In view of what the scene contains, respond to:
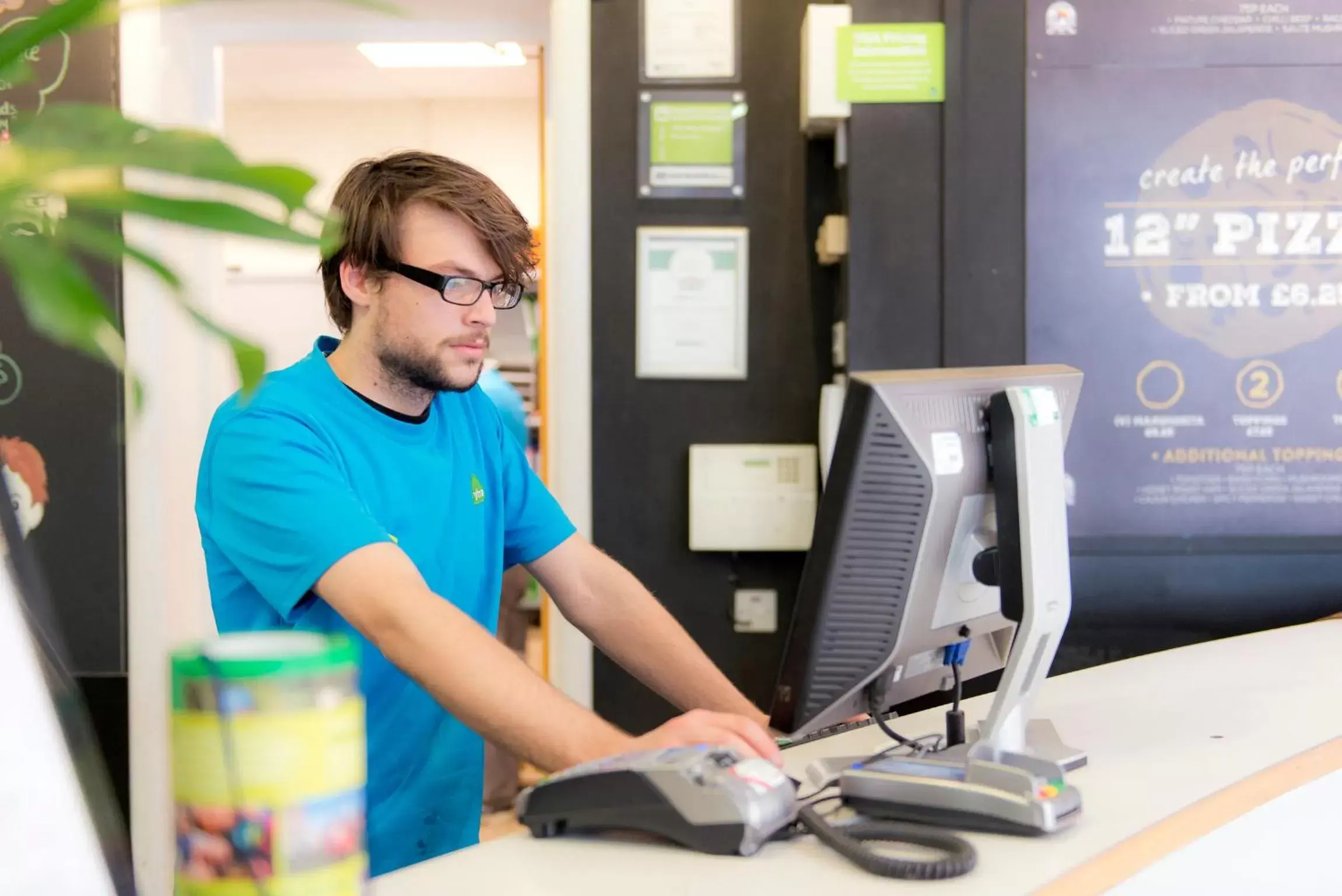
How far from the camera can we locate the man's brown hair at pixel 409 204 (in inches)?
66.7

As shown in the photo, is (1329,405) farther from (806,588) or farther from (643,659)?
(806,588)

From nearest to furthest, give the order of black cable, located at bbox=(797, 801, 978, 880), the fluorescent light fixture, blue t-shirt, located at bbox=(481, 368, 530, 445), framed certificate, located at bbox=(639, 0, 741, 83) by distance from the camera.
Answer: black cable, located at bbox=(797, 801, 978, 880)
framed certificate, located at bbox=(639, 0, 741, 83)
blue t-shirt, located at bbox=(481, 368, 530, 445)
the fluorescent light fixture

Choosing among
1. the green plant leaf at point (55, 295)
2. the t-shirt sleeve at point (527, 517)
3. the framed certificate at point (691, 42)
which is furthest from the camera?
the framed certificate at point (691, 42)

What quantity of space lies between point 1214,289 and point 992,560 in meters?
1.49

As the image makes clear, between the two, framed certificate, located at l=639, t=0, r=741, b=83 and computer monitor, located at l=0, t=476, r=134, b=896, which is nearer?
computer monitor, located at l=0, t=476, r=134, b=896

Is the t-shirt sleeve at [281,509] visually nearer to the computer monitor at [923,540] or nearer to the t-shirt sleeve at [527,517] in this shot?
the t-shirt sleeve at [527,517]

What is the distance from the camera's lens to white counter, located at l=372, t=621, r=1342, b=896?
1058 mm

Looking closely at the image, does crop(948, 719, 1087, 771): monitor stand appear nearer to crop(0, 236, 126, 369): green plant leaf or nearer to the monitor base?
the monitor base

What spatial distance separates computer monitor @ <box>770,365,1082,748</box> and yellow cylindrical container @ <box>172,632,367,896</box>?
613 mm

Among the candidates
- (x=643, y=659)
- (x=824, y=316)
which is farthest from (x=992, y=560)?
(x=824, y=316)

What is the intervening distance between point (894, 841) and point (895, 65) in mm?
1683

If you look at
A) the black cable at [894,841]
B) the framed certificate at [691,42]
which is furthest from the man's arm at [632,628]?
the framed certificate at [691,42]

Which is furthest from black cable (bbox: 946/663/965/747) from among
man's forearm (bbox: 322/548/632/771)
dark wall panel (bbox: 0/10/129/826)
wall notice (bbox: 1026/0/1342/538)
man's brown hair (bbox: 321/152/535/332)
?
dark wall panel (bbox: 0/10/129/826)

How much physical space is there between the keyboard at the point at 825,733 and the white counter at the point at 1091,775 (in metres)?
0.02
